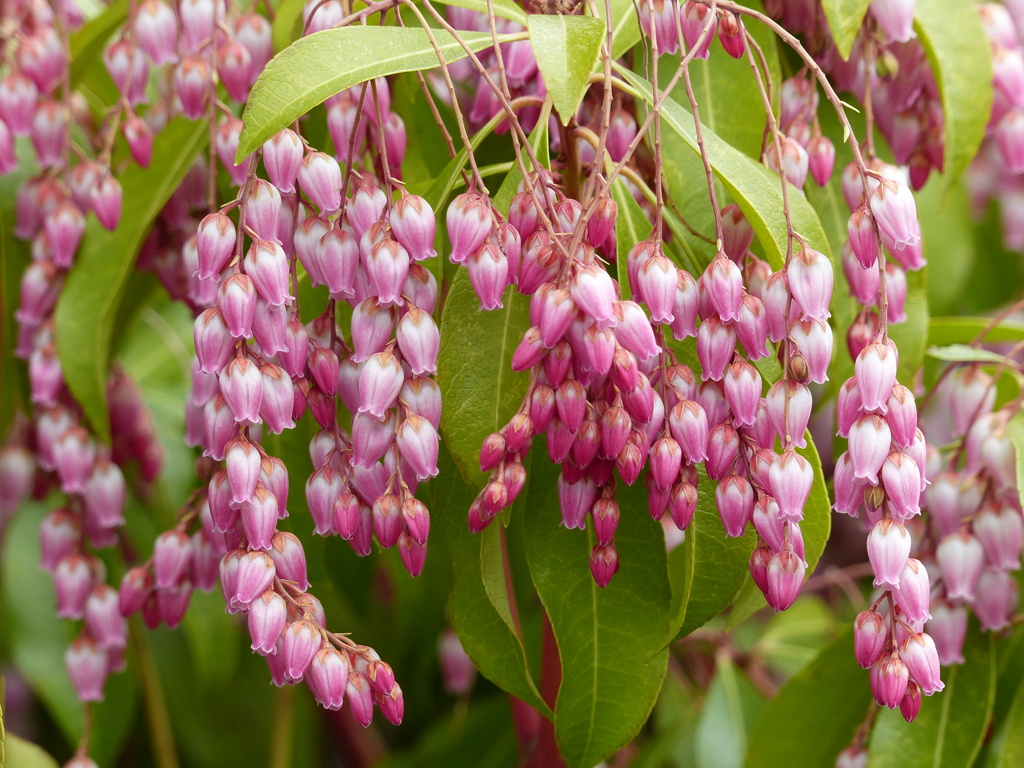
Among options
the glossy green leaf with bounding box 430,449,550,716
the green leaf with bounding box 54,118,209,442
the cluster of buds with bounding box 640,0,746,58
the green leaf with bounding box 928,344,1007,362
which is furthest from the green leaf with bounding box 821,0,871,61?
the green leaf with bounding box 54,118,209,442

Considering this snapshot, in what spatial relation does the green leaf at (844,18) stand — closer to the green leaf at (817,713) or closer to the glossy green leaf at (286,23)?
the glossy green leaf at (286,23)

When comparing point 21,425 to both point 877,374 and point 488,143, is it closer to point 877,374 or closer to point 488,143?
point 488,143

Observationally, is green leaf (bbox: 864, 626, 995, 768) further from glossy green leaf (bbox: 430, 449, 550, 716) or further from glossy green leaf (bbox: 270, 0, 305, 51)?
glossy green leaf (bbox: 270, 0, 305, 51)

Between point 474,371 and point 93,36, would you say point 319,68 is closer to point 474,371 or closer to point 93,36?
point 474,371

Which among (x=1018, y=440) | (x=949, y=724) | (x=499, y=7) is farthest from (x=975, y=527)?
(x=499, y=7)

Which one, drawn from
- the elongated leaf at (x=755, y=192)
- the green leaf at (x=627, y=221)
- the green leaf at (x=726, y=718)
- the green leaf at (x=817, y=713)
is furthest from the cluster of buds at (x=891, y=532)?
the green leaf at (x=726, y=718)

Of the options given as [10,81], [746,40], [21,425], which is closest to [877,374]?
[746,40]
